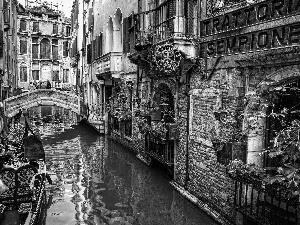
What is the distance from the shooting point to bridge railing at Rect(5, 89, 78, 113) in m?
21.4

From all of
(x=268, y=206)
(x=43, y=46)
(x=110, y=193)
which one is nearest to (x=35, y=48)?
(x=43, y=46)

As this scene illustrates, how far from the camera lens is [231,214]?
6.83 m

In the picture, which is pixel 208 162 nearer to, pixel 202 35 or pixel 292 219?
pixel 292 219

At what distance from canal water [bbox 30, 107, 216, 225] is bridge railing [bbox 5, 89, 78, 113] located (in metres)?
7.90

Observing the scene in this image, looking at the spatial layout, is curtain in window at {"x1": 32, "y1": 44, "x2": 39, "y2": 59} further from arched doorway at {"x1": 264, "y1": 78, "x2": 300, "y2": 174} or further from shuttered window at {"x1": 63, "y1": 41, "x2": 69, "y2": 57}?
arched doorway at {"x1": 264, "y1": 78, "x2": 300, "y2": 174}

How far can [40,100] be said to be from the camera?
2308cm

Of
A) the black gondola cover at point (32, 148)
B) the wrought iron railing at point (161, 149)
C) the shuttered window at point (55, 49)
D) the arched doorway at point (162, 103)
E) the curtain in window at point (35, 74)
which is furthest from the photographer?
the shuttered window at point (55, 49)

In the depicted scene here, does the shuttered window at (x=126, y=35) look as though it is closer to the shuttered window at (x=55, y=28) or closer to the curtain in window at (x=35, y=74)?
the curtain in window at (x=35, y=74)

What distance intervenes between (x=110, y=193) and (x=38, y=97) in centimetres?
1558

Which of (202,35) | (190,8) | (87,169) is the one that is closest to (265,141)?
(202,35)

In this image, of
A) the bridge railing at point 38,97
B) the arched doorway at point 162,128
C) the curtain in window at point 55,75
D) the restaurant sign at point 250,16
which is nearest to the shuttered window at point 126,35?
the arched doorway at point 162,128

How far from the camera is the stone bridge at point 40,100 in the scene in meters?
21.4

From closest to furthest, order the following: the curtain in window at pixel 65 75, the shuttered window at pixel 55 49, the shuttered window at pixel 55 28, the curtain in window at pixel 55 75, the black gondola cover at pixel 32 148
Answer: the black gondola cover at pixel 32 148
the shuttered window at pixel 55 28
the shuttered window at pixel 55 49
the curtain in window at pixel 55 75
the curtain in window at pixel 65 75

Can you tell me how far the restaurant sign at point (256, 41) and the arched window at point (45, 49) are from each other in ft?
120
